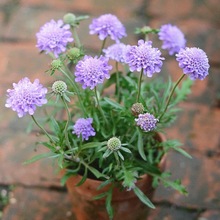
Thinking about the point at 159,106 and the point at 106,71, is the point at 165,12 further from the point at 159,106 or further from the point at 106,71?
the point at 106,71

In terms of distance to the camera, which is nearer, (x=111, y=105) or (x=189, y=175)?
(x=111, y=105)

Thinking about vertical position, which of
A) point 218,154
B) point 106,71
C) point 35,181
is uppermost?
point 106,71

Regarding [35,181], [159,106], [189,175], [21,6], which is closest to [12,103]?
[159,106]

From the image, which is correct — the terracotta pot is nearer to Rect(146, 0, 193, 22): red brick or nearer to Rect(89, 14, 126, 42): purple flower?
Rect(89, 14, 126, 42): purple flower

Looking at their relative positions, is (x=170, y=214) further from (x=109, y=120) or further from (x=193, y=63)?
(x=193, y=63)

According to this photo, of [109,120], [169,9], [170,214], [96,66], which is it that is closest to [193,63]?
[96,66]

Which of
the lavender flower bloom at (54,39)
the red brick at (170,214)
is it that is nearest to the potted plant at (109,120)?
the lavender flower bloom at (54,39)

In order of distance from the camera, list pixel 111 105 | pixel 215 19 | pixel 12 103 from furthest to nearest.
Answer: pixel 215 19, pixel 111 105, pixel 12 103
